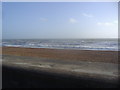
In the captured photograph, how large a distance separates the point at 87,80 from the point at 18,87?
3.25 ft

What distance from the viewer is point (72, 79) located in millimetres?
2336

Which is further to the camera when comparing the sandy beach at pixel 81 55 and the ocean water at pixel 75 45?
the ocean water at pixel 75 45

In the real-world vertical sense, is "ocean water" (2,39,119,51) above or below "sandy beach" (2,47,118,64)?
below

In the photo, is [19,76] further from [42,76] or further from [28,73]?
[42,76]

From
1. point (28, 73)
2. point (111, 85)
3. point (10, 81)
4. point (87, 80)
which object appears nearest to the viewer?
point (111, 85)

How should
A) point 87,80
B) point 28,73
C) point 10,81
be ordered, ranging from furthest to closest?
point 28,73
point 10,81
point 87,80

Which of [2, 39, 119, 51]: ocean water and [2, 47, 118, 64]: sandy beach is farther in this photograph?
[2, 39, 119, 51]: ocean water

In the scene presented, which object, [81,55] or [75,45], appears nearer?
[81,55]

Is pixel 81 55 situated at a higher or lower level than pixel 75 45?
higher

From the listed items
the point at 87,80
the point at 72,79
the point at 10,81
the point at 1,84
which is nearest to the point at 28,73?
the point at 10,81

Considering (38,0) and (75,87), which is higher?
(38,0)

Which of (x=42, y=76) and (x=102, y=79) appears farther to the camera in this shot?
(x=42, y=76)

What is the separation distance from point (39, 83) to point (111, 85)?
99cm

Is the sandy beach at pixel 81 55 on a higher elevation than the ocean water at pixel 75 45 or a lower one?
higher
